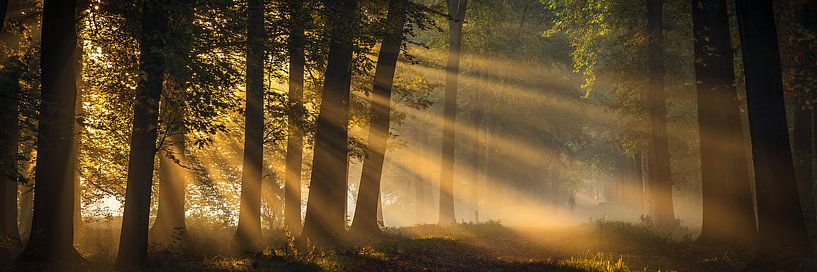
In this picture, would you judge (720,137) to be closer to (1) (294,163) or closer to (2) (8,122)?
(1) (294,163)

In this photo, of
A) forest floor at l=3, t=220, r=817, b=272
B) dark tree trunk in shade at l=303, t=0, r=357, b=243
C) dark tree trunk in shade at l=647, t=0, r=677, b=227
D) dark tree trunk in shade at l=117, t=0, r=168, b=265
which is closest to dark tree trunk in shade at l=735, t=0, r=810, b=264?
forest floor at l=3, t=220, r=817, b=272

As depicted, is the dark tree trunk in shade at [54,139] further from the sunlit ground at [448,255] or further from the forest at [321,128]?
the sunlit ground at [448,255]

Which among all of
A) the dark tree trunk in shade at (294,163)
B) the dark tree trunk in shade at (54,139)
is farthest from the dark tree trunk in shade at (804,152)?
the dark tree trunk in shade at (54,139)

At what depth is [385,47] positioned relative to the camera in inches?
723

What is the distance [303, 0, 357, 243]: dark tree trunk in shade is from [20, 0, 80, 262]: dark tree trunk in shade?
5708mm

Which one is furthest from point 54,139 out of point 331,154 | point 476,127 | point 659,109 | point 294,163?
point 476,127

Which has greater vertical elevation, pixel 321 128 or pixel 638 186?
pixel 321 128

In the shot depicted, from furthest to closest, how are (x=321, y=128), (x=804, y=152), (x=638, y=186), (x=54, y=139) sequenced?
(x=638, y=186) → (x=804, y=152) → (x=321, y=128) → (x=54, y=139)

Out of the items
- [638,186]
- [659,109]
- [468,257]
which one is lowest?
[468,257]

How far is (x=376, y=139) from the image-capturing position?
1877 centimetres

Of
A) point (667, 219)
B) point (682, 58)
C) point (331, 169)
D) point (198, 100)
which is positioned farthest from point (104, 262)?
point (682, 58)

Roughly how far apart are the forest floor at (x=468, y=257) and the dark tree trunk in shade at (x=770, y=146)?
2.23 ft

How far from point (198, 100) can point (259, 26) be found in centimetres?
367

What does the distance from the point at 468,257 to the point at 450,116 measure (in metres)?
13.9
